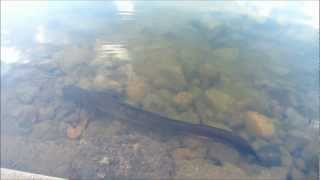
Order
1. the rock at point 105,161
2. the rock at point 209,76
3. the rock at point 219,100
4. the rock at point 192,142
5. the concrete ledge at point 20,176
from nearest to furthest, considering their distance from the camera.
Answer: the concrete ledge at point 20,176
the rock at point 105,161
the rock at point 192,142
the rock at point 219,100
the rock at point 209,76

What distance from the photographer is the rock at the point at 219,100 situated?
5.88 m

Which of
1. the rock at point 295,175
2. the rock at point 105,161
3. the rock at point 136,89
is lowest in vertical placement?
the rock at point 105,161

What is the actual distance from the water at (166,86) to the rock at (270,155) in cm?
1

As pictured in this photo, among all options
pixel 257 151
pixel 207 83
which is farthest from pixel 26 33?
pixel 257 151

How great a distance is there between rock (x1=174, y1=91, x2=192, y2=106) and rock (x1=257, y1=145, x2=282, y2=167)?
1477mm

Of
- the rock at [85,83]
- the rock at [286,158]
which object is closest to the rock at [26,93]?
the rock at [85,83]

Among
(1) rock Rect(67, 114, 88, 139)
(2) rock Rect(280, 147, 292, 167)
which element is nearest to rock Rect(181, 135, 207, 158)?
(2) rock Rect(280, 147, 292, 167)

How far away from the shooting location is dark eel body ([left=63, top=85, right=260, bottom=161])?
525 cm

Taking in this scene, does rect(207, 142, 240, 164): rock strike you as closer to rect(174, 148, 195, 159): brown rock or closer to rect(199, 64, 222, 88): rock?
rect(174, 148, 195, 159): brown rock

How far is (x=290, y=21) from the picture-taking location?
330 inches

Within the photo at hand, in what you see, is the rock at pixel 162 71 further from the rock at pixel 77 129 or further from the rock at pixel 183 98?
the rock at pixel 77 129

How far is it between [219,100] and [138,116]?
1.45m

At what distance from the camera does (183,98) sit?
6055 millimetres

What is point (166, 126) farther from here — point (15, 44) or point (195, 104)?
point (15, 44)
